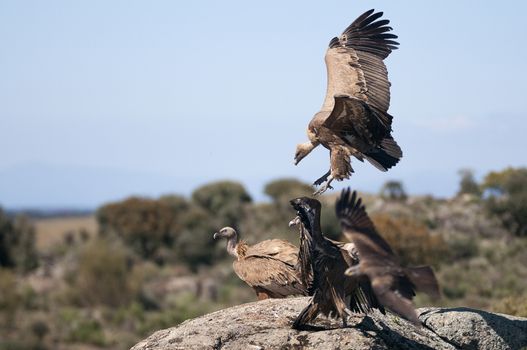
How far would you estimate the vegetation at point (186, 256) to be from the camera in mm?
32094

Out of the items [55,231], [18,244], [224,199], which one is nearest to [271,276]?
[18,244]

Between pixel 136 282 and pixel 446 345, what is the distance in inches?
1096

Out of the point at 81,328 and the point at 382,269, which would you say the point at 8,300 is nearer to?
the point at 81,328

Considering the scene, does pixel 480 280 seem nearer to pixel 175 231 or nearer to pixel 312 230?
pixel 175 231

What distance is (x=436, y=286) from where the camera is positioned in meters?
8.39

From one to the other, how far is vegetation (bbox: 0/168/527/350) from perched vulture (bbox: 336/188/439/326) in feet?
57.3

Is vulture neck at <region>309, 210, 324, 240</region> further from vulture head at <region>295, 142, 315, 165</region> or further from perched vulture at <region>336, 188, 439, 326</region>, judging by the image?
vulture head at <region>295, 142, 315, 165</region>

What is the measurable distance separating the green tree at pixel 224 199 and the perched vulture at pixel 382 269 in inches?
1656

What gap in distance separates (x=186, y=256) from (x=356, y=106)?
111 ft

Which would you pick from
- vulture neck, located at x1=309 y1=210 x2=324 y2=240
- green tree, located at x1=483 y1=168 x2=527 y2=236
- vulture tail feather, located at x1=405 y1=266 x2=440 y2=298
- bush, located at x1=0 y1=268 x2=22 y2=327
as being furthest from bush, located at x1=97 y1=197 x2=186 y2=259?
vulture tail feather, located at x1=405 y1=266 x2=440 y2=298

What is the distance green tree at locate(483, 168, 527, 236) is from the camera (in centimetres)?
4062

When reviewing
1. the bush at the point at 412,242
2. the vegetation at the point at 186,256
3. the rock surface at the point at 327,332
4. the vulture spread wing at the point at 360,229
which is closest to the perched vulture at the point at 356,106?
the rock surface at the point at 327,332

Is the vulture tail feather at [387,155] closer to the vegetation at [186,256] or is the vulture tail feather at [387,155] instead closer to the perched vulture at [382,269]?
the perched vulture at [382,269]

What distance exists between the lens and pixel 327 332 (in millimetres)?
9750
